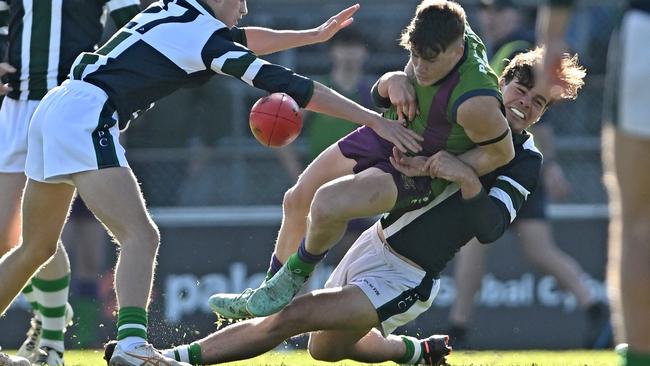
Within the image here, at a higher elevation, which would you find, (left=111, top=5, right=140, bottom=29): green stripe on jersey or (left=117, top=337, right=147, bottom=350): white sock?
(left=111, top=5, right=140, bottom=29): green stripe on jersey

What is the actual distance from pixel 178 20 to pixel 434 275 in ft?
5.38

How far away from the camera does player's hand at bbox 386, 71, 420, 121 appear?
5746mm

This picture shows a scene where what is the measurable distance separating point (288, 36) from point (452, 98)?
1.34 m

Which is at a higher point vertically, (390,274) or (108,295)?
(390,274)

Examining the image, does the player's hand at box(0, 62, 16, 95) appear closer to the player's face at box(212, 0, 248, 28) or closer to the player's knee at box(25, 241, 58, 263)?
the player's knee at box(25, 241, 58, 263)

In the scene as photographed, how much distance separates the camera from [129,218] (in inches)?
220

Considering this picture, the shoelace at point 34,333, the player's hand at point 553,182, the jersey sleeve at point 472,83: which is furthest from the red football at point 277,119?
the player's hand at point 553,182

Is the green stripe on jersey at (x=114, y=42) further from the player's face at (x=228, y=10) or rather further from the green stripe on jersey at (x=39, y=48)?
the green stripe on jersey at (x=39, y=48)

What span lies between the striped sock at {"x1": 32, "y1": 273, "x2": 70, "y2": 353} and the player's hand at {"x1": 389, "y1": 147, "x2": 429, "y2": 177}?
7.60 ft

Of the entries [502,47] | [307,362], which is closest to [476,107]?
[307,362]

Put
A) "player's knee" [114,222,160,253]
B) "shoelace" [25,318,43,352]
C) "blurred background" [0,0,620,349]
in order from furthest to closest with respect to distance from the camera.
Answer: "blurred background" [0,0,620,349]
"shoelace" [25,318,43,352]
"player's knee" [114,222,160,253]

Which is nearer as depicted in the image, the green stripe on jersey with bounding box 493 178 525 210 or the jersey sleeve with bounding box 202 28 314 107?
the jersey sleeve with bounding box 202 28 314 107

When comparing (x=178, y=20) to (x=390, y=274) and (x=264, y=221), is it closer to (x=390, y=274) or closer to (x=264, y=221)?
(x=390, y=274)

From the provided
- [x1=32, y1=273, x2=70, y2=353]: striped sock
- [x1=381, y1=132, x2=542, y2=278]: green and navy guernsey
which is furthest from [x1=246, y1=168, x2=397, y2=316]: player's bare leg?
[x1=32, y1=273, x2=70, y2=353]: striped sock
